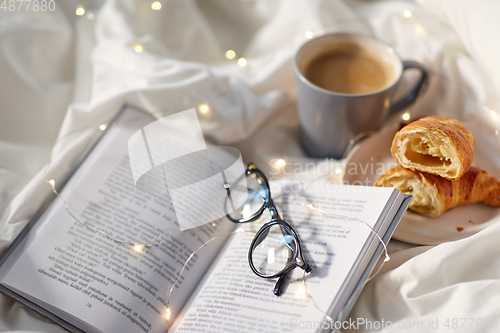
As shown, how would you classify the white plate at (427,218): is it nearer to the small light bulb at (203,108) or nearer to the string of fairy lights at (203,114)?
the string of fairy lights at (203,114)

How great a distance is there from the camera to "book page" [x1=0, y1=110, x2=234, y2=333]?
545 mm

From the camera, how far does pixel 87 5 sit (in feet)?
3.11

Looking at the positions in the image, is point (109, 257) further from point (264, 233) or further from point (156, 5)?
point (156, 5)

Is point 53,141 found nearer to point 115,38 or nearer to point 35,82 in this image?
point 35,82

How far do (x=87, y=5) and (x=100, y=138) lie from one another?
1.37 ft

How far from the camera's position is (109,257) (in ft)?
1.93

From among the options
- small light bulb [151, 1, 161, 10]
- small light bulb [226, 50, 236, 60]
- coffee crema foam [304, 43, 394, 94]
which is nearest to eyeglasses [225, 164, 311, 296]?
coffee crema foam [304, 43, 394, 94]

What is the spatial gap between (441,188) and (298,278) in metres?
0.25

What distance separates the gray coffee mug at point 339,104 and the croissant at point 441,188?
141 mm

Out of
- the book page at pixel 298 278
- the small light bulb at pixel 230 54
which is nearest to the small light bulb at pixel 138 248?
the book page at pixel 298 278

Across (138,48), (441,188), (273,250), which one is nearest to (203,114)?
(138,48)

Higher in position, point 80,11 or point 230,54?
point 80,11

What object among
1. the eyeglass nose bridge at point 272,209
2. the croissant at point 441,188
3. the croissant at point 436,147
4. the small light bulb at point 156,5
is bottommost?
the croissant at point 441,188

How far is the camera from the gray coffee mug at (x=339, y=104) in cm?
68
